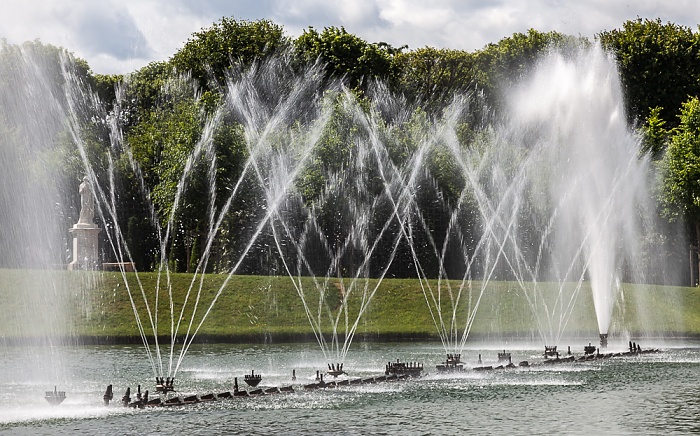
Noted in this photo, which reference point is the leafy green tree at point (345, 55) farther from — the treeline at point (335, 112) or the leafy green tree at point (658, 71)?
the leafy green tree at point (658, 71)

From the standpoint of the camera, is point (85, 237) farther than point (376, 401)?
Yes

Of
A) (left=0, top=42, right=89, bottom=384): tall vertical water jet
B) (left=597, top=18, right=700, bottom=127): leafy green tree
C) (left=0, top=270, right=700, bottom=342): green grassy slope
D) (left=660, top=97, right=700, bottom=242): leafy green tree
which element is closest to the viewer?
(left=0, top=42, right=89, bottom=384): tall vertical water jet

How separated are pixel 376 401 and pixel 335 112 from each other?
1968 inches

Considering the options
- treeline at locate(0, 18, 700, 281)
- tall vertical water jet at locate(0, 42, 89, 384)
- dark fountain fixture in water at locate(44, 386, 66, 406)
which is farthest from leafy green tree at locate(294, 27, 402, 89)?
dark fountain fixture in water at locate(44, 386, 66, 406)

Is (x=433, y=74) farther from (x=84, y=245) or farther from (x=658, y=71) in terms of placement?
(x=84, y=245)

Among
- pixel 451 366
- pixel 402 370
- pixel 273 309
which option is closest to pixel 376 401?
pixel 402 370

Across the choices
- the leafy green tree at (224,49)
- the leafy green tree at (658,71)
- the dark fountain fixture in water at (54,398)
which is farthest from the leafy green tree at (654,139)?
the dark fountain fixture in water at (54,398)

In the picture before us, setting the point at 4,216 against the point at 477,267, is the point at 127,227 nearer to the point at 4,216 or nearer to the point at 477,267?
the point at 4,216

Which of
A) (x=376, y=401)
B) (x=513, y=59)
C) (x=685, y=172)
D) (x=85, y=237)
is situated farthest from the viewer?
(x=513, y=59)

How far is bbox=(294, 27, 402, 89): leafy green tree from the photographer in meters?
95.9

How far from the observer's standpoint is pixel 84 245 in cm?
7238

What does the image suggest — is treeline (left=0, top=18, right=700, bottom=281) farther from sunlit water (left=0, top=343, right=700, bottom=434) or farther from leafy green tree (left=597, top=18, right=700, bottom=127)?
sunlit water (left=0, top=343, right=700, bottom=434)

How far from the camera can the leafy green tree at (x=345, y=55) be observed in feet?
315

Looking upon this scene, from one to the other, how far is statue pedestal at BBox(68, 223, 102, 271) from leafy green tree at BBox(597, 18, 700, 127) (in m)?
47.0
